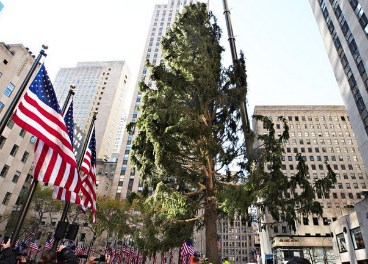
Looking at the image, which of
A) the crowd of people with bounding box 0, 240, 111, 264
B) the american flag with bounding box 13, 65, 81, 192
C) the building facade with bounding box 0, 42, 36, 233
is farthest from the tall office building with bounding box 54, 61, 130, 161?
the crowd of people with bounding box 0, 240, 111, 264

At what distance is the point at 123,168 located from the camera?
73.4m

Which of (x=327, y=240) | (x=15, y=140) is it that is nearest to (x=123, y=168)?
(x=15, y=140)

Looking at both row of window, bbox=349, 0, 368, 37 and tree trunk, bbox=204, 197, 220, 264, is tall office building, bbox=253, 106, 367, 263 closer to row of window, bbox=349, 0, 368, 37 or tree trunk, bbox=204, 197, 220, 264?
row of window, bbox=349, 0, 368, 37

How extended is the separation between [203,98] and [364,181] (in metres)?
77.8

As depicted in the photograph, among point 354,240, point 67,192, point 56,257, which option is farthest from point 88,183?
point 354,240

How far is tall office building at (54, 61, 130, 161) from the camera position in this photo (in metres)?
111

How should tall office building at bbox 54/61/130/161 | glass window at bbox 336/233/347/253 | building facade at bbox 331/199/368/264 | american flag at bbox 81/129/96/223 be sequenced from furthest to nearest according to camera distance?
tall office building at bbox 54/61/130/161, glass window at bbox 336/233/347/253, building facade at bbox 331/199/368/264, american flag at bbox 81/129/96/223

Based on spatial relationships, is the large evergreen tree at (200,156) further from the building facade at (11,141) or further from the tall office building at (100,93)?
the tall office building at (100,93)

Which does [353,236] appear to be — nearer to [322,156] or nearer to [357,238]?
[357,238]

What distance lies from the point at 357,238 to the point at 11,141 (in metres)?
48.9

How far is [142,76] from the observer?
228 ft

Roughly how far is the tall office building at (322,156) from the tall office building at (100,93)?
64.4m

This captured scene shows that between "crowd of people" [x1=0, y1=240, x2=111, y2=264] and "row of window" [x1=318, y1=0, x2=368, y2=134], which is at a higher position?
"row of window" [x1=318, y1=0, x2=368, y2=134]

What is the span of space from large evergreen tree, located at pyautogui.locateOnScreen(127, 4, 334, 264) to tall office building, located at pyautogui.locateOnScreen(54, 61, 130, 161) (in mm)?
92591
